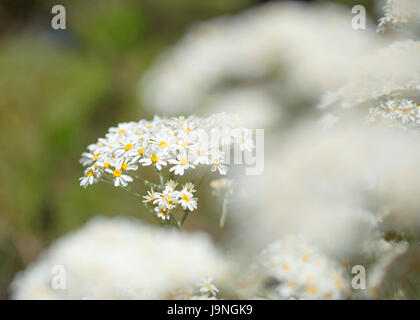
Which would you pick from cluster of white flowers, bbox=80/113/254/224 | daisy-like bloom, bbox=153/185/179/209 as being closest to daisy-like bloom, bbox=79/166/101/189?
cluster of white flowers, bbox=80/113/254/224

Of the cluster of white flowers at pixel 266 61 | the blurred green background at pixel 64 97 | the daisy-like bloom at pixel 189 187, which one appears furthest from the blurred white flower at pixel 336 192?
the blurred green background at pixel 64 97

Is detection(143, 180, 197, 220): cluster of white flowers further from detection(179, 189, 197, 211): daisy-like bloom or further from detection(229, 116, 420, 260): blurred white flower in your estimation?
detection(229, 116, 420, 260): blurred white flower

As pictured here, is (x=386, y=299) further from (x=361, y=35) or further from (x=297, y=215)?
(x=361, y=35)

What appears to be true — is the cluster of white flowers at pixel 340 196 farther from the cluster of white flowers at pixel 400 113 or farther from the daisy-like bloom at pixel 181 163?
the daisy-like bloom at pixel 181 163

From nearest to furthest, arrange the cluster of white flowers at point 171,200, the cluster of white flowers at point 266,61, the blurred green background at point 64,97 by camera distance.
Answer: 1. the cluster of white flowers at point 171,200
2. the cluster of white flowers at point 266,61
3. the blurred green background at point 64,97

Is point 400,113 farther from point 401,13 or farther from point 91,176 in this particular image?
point 91,176
